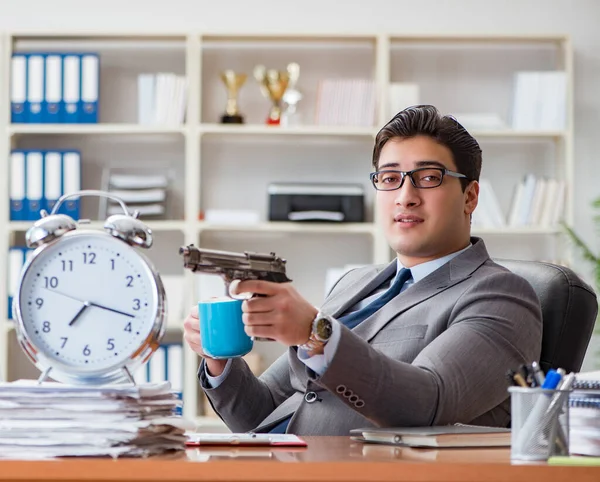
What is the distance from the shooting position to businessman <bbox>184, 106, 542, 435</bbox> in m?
1.30

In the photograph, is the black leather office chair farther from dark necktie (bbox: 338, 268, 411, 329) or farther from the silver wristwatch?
the silver wristwatch

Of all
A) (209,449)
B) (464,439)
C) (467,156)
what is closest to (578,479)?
(464,439)

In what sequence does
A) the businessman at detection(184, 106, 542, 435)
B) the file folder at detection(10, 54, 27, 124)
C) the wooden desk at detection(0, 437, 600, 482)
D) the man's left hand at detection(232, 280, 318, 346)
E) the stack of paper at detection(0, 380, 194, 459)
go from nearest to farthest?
the wooden desk at detection(0, 437, 600, 482)
the stack of paper at detection(0, 380, 194, 459)
the man's left hand at detection(232, 280, 318, 346)
the businessman at detection(184, 106, 542, 435)
the file folder at detection(10, 54, 27, 124)

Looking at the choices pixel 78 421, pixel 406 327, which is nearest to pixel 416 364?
pixel 406 327

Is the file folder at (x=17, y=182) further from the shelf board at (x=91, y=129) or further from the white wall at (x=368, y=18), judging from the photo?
the white wall at (x=368, y=18)

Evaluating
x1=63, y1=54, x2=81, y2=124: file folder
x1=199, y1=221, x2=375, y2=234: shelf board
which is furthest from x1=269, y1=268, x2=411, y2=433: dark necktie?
x1=63, y1=54, x2=81, y2=124: file folder

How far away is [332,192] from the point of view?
13.5 feet

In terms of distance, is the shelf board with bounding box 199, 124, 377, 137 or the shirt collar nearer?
the shirt collar

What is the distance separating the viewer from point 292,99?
4242mm

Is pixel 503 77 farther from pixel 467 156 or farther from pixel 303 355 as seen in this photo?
pixel 303 355

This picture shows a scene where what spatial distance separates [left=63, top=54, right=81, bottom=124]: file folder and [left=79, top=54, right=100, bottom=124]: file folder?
0.02 m

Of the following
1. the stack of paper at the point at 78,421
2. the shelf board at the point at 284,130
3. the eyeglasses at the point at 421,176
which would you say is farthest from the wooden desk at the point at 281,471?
the shelf board at the point at 284,130

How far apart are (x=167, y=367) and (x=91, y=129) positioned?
1074 mm

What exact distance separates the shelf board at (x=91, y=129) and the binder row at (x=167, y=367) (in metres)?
0.93
